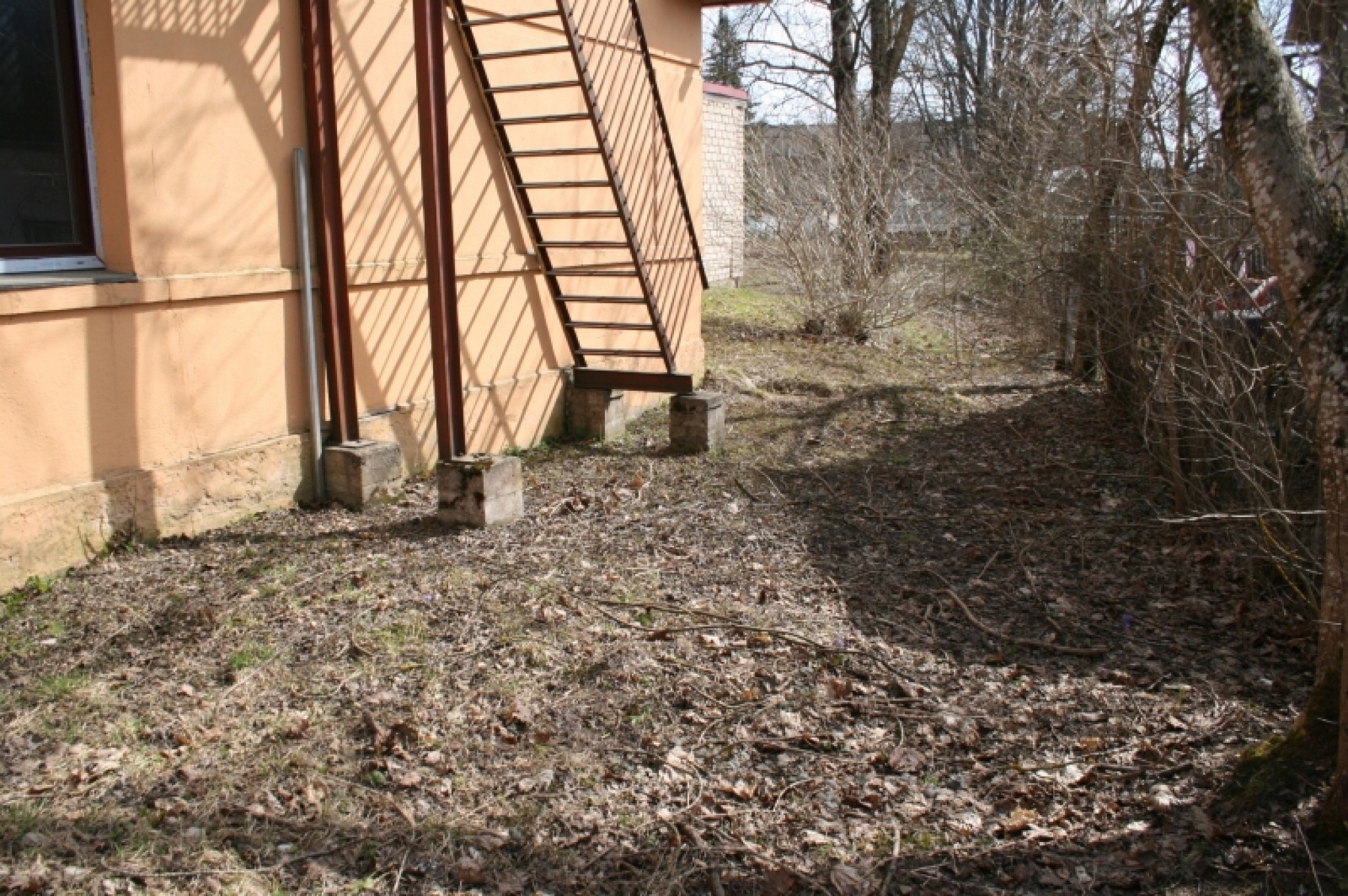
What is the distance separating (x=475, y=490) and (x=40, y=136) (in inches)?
108

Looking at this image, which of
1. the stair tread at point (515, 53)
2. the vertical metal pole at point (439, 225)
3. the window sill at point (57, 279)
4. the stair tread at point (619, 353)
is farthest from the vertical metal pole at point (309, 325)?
the stair tread at point (619, 353)

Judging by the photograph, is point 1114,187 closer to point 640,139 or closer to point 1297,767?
point 640,139

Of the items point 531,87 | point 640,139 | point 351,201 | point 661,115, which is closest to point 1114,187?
point 661,115

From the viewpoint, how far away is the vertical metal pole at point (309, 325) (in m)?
6.37

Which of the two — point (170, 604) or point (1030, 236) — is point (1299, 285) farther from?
point (1030, 236)

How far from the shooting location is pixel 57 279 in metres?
5.22

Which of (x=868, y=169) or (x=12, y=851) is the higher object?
(x=868, y=169)

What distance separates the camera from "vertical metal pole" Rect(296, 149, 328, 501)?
6.37 meters

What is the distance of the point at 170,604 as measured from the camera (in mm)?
4957

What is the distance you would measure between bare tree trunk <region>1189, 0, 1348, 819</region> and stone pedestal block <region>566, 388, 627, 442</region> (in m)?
6.02

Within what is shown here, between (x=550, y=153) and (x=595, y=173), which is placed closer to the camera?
(x=550, y=153)

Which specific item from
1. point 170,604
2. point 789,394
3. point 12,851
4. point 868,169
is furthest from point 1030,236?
point 12,851

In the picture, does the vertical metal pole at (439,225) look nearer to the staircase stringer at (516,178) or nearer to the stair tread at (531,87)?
the stair tread at (531,87)

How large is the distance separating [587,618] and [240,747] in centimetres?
169
